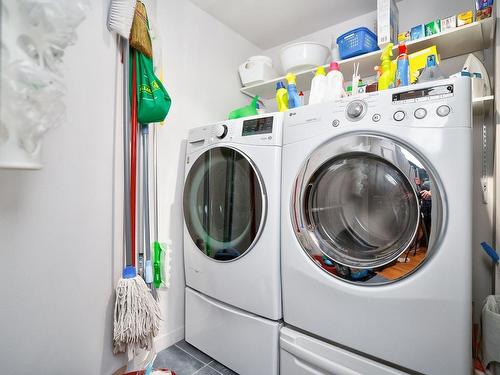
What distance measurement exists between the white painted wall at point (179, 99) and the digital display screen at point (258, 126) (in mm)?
552

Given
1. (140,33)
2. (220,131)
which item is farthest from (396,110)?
(140,33)

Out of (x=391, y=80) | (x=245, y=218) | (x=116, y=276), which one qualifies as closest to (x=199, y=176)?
(x=245, y=218)

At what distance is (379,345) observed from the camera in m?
0.84

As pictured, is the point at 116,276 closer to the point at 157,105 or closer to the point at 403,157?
the point at 157,105

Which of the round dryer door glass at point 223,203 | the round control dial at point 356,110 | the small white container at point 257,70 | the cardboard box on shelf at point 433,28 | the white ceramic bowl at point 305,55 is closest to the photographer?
the round control dial at point 356,110

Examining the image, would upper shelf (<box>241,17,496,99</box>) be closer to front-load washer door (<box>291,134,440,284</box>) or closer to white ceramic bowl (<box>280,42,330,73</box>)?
white ceramic bowl (<box>280,42,330,73</box>)

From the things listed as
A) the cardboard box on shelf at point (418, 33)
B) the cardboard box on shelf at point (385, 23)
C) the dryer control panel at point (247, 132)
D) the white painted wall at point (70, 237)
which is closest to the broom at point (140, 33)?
the white painted wall at point (70, 237)

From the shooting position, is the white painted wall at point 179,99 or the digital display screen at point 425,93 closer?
the digital display screen at point 425,93

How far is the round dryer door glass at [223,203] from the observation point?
112cm

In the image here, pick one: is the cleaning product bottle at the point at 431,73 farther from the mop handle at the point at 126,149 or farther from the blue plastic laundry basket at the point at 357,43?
the mop handle at the point at 126,149

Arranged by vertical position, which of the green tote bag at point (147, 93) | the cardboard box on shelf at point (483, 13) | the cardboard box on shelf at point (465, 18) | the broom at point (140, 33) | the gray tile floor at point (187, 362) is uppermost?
the cardboard box on shelf at point (465, 18)

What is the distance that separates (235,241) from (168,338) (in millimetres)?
764

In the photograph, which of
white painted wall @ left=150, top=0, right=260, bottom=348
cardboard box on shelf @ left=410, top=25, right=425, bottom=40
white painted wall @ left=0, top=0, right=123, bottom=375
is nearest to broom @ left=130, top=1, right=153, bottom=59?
white painted wall @ left=0, top=0, right=123, bottom=375

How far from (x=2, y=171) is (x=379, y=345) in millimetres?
1336
